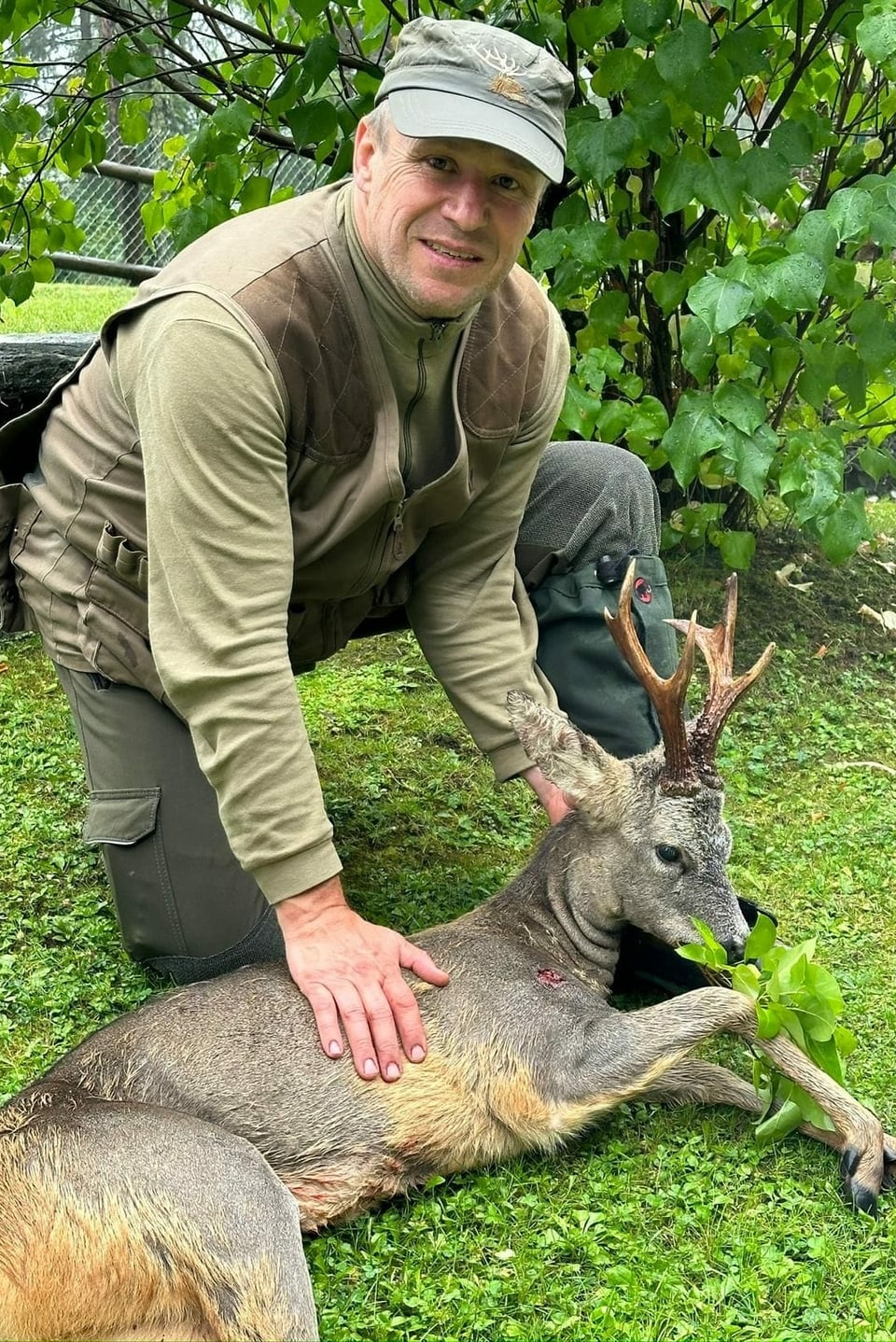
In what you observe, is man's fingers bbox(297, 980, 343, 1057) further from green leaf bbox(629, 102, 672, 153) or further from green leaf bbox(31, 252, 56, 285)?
green leaf bbox(31, 252, 56, 285)

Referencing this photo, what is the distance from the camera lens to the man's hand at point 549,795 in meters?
4.03

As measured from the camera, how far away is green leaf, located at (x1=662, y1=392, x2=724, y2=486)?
178 inches

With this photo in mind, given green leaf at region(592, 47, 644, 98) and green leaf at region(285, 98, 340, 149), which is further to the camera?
green leaf at region(285, 98, 340, 149)

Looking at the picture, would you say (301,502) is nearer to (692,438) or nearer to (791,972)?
(692,438)

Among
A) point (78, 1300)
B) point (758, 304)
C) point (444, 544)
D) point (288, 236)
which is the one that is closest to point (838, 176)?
point (758, 304)

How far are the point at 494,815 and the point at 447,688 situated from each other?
0.80 meters

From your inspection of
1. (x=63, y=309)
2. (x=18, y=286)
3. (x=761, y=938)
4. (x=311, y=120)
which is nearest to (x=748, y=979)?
(x=761, y=938)

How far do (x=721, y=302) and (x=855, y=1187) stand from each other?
7.47ft

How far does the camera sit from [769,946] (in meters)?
3.39

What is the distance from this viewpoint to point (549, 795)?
4.09m

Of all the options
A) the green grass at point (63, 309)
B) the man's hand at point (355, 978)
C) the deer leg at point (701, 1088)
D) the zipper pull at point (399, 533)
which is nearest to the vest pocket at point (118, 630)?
the zipper pull at point (399, 533)

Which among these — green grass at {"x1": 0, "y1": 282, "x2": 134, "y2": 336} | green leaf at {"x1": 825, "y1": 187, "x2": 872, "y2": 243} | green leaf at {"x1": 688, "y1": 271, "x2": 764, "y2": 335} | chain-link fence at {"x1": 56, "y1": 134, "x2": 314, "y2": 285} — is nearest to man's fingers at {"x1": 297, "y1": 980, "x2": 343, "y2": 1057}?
green leaf at {"x1": 688, "y1": 271, "x2": 764, "y2": 335}

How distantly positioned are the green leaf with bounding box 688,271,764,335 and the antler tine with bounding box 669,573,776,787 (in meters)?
0.79

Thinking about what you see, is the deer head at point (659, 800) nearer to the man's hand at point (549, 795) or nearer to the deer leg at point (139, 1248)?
the man's hand at point (549, 795)
